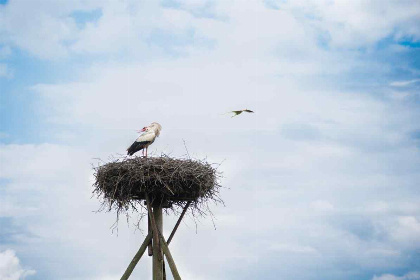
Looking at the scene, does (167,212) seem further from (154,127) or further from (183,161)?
(154,127)

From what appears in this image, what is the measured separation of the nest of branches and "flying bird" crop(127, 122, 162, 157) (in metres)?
1.47

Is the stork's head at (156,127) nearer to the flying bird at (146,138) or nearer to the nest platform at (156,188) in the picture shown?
the flying bird at (146,138)

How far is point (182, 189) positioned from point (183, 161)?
541 millimetres

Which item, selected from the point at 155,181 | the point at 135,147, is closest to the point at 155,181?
the point at 155,181

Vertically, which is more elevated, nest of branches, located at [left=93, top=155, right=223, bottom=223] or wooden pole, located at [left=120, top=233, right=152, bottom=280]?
nest of branches, located at [left=93, top=155, right=223, bottom=223]

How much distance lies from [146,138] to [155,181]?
8.51 ft

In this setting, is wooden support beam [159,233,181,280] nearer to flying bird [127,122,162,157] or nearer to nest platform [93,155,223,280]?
nest platform [93,155,223,280]

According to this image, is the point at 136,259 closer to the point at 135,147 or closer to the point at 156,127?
the point at 135,147

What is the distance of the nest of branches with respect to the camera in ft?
31.7

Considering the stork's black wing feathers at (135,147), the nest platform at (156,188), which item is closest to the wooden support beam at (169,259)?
the nest platform at (156,188)

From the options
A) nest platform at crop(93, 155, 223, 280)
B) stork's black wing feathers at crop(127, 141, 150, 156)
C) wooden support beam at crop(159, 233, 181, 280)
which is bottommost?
wooden support beam at crop(159, 233, 181, 280)

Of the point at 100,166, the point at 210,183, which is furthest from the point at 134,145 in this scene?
the point at 210,183

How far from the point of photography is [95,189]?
10.5 m

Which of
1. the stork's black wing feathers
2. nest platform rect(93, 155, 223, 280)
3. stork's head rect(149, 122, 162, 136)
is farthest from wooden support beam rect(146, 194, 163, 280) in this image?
stork's head rect(149, 122, 162, 136)
